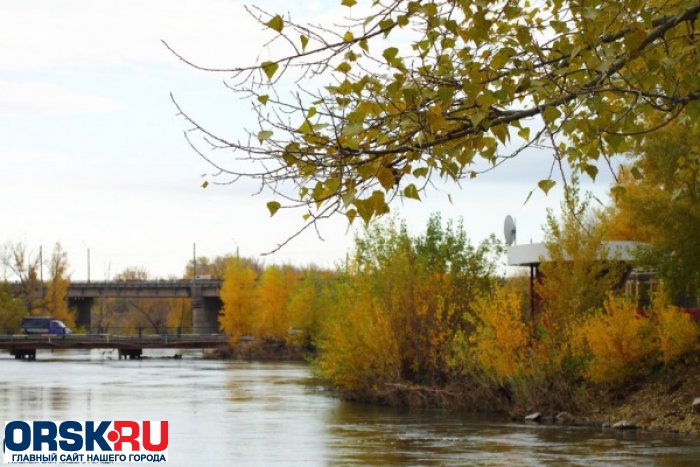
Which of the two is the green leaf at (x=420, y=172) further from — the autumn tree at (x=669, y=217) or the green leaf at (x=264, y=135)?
the autumn tree at (x=669, y=217)

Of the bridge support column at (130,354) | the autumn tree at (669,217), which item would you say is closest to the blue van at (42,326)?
the bridge support column at (130,354)

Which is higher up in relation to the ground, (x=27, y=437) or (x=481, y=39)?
(x=481, y=39)

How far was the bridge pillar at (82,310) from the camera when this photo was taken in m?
114

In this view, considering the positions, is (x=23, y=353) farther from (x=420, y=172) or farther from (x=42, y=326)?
(x=420, y=172)

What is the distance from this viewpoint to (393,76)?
947 centimetres

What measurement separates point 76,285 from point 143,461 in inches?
3506

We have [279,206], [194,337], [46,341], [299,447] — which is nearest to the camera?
[279,206]

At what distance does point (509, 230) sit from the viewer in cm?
3903

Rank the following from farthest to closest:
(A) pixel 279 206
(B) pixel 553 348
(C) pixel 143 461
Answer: (B) pixel 553 348
(C) pixel 143 461
(A) pixel 279 206

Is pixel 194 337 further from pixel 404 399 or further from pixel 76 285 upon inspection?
pixel 404 399

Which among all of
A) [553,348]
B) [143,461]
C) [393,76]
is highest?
[393,76]

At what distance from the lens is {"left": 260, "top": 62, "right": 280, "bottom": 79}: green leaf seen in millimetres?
9281

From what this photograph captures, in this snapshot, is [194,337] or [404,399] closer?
[404,399]

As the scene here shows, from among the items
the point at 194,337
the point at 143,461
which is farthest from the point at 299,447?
the point at 194,337
